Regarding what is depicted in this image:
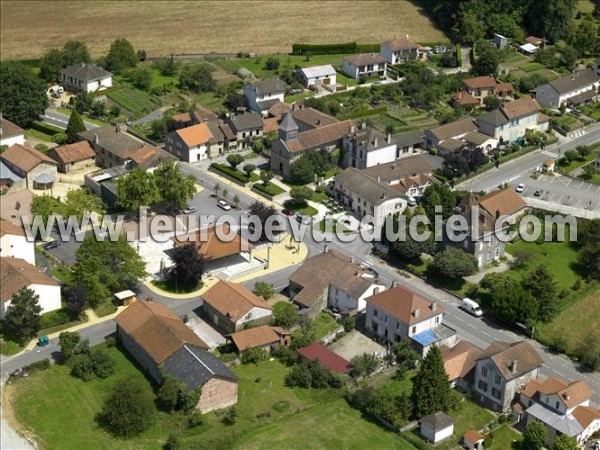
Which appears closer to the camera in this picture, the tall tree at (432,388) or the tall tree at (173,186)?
the tall tree at (432,388)

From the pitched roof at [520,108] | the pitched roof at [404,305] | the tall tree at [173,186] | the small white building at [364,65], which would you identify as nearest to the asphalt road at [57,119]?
the tall tree at [173,186]

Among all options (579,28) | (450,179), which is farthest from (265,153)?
(579,28)

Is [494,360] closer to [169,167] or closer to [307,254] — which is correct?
[307,254]

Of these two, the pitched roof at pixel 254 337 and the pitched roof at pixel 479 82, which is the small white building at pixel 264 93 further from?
the pitched roof at pixel 254 337

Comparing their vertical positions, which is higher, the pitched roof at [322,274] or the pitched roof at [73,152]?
the pitched roof at [73,152]

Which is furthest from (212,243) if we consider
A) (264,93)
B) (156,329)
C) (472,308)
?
(264,93)

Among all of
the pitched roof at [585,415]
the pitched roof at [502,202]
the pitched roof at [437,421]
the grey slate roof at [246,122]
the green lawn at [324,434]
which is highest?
the grey slate roof at [246,122]

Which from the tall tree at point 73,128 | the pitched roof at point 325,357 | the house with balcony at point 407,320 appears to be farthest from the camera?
the tall tree at point 73,128
